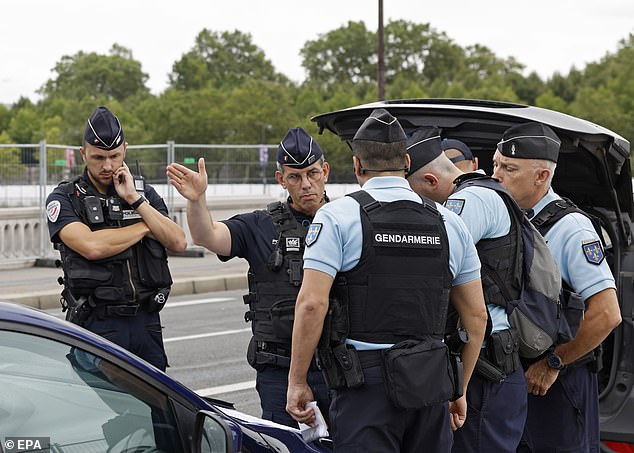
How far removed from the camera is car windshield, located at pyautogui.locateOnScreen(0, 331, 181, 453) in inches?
99.6

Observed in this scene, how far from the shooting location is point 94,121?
4.65 m

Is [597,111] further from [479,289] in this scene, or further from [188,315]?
[479,289]

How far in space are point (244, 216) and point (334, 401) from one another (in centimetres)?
127

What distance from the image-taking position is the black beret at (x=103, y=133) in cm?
460

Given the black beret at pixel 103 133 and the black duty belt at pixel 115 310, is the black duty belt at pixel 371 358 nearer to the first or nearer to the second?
the black duty belt at pixel 115 310

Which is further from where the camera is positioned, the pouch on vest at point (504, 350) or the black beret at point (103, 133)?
the black beret at point (103, 133)

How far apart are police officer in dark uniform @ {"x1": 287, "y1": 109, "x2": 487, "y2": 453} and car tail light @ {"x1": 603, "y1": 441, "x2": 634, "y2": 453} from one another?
154 cm

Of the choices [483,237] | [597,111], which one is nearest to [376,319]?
[483,237]

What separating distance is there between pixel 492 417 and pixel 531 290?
19.9 inches

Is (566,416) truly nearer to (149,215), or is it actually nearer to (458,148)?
(458,148)

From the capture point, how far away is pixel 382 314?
3.23 meters

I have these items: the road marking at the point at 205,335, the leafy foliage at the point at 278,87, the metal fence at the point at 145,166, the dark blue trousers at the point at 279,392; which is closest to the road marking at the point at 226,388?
the road marking at the point at 205,335

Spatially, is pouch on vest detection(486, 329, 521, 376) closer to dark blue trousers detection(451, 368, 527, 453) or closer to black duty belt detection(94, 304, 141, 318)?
dark blue trousers detection(451, 368, 527, 453)

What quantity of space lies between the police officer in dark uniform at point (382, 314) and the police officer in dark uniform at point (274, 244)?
0.75m
